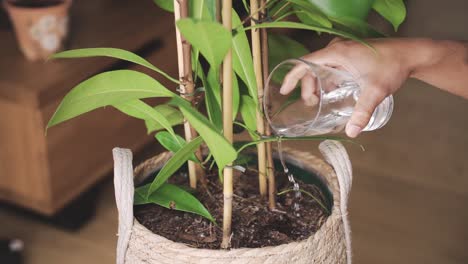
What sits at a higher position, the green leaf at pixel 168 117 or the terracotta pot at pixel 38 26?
the green leaf at pixel 168 117

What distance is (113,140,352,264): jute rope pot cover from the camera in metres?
0.70

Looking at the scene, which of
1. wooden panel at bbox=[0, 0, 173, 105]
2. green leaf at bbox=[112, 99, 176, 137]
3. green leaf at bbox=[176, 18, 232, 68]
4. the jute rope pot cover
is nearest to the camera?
green leaf at bbox=[176, 18, 232, 68]

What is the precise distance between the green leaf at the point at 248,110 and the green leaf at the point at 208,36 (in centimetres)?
22

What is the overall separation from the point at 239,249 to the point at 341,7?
0.94 ft

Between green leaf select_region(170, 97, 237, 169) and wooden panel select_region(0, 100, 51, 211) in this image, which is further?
wooden panel select_region(0, 100, 51, 211)

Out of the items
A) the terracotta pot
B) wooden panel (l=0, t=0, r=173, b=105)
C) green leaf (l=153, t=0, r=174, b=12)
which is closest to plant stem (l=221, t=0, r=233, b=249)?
green leaf (l=153, t=0, r=174, b=12)

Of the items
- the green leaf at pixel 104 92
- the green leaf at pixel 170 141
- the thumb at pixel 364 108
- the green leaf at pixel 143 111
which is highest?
the green leaf at pixel 104 92

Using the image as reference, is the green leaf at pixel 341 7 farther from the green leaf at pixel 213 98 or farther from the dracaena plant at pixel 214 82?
the green leaf at pixel 213 98

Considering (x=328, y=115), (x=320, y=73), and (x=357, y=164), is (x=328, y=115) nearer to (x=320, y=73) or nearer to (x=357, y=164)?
(x=320, y=73)

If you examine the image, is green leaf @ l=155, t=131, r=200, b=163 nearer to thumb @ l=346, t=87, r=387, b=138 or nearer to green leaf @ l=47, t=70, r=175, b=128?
green leaf @ l=47, t=70, r=175, b=128

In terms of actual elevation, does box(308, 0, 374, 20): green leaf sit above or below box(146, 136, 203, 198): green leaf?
above

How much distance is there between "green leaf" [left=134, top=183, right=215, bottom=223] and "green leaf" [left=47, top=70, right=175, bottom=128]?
138 millimetres

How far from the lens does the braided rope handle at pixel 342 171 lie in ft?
2.56

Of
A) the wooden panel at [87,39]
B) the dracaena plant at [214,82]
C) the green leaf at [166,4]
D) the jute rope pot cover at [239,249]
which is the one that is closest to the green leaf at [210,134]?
the dracaena plant at [214,82]
